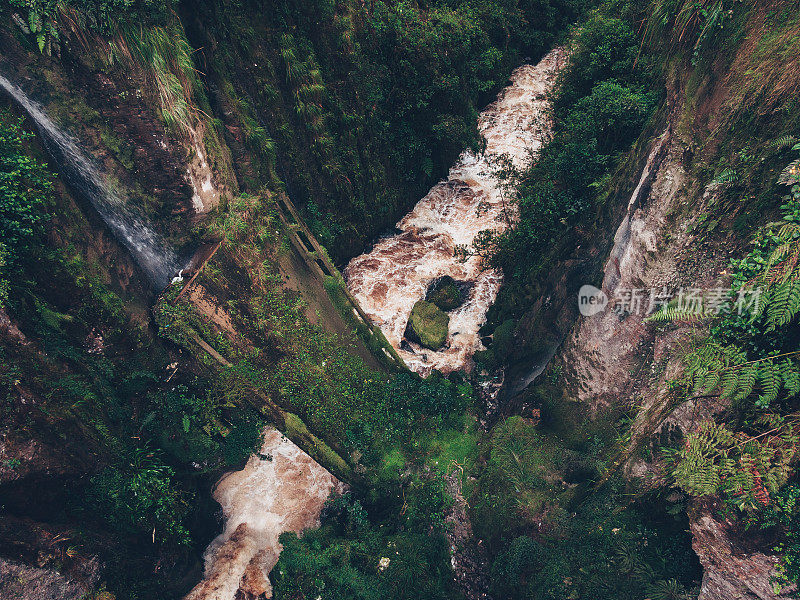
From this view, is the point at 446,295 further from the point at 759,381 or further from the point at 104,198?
the point at 104,198

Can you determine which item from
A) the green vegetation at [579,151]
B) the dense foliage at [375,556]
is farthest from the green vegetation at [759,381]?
the dense foliage at [375,556]

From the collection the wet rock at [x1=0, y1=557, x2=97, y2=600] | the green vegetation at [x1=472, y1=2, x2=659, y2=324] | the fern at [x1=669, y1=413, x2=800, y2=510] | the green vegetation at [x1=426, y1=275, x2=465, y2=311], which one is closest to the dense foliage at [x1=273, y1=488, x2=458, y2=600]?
the wet rock at [x1=0, y1=557, x2=97, y2=600]

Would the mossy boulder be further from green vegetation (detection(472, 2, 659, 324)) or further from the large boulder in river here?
green vegetation (detection(472, 2, 659, 324))

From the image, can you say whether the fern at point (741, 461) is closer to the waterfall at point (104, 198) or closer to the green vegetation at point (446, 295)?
the green vegetation at point (446, 295)

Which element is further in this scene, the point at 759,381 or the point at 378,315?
the point at 378,315

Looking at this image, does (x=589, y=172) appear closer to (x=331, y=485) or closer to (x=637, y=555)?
(x=637, y=555)

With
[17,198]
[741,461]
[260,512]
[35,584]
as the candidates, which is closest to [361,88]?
[17,198]
